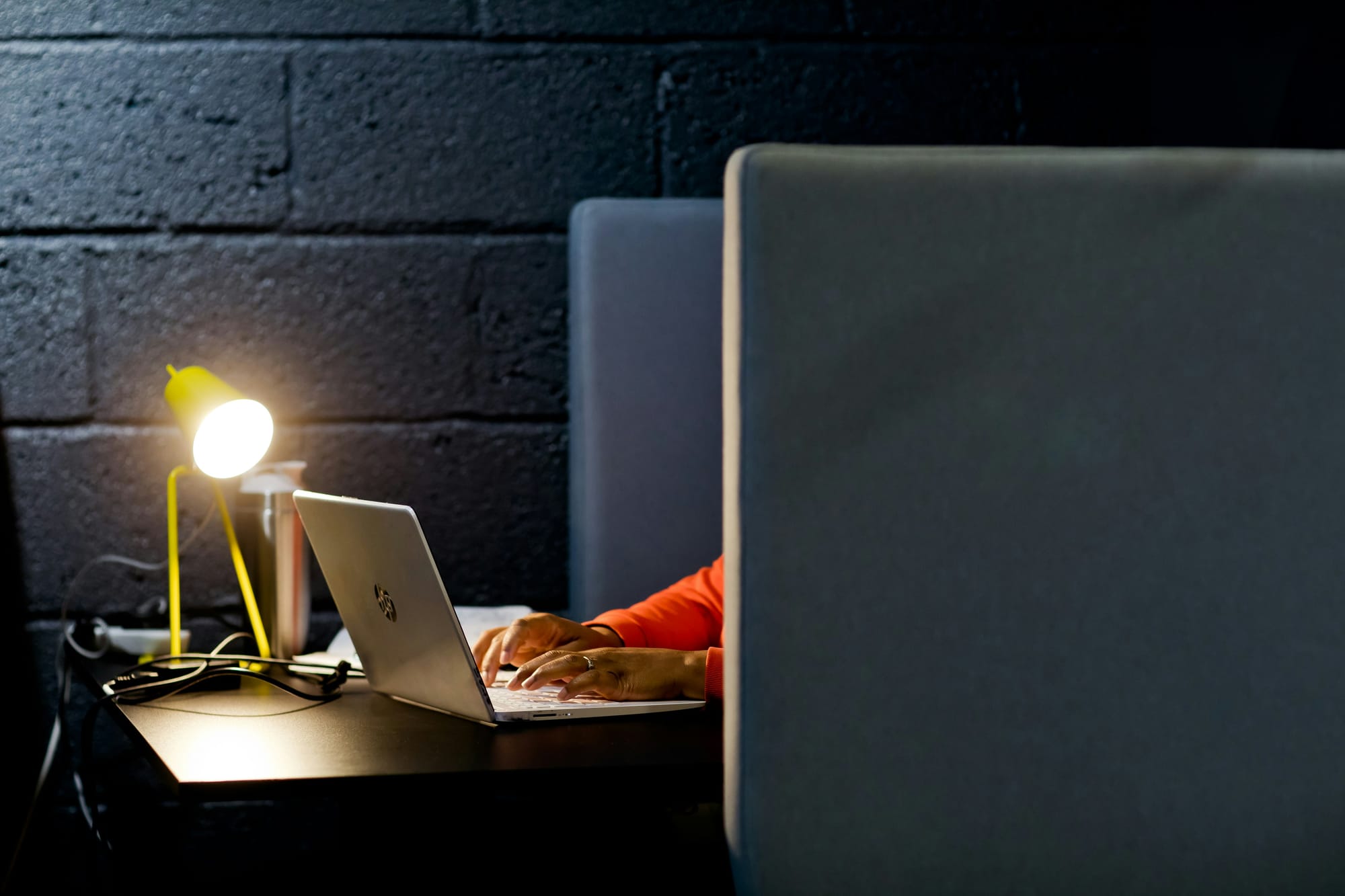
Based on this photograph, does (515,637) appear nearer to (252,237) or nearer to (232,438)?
(232,438)

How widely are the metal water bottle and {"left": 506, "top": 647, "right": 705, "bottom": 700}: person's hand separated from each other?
0.40 m

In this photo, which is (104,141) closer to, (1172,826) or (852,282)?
(852,282)

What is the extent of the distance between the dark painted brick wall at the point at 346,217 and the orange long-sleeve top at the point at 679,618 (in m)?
0.40

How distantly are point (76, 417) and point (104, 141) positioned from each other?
1.46ft

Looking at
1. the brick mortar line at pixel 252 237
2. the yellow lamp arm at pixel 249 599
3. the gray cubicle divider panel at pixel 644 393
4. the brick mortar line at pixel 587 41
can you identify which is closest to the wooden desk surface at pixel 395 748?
the yellow lamp arm at pixel 249 599

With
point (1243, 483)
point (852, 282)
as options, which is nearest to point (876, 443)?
point (852, 282)

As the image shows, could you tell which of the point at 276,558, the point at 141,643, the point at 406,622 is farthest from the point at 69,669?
the point at 406,622

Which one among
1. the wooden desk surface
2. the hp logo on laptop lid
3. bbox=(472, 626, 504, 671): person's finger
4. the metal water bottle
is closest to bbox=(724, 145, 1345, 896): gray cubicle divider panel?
the wooden desk surface

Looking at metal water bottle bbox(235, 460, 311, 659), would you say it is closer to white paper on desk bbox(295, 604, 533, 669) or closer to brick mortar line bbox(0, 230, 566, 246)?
white paper on desk bbox(295, 604, 533, 669)

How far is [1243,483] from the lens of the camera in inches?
23.4

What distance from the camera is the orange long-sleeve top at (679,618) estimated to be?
3.95 ft

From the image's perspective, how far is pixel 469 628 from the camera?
1.34 metres

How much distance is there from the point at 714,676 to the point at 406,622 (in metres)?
0.28

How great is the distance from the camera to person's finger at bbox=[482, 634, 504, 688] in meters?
0.98
